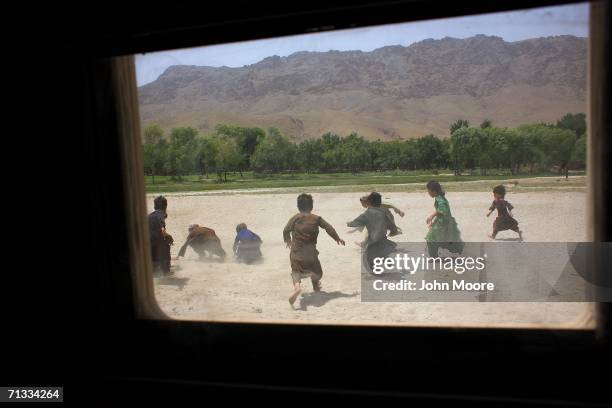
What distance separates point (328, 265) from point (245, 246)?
1.16 m

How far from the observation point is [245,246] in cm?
538

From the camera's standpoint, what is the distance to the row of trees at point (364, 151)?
482cm

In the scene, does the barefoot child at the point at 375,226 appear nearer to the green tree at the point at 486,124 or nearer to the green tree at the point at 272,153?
the green tree at the point at 272,153

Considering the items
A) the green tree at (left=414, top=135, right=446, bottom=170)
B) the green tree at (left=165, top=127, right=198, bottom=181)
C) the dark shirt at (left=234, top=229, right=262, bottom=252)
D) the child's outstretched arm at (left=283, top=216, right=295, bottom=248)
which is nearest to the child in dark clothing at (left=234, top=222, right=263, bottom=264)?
the dark shirt at (left=234, top=229, right=262, bottom=252)

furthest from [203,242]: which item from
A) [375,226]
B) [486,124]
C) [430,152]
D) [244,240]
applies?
[486,124]

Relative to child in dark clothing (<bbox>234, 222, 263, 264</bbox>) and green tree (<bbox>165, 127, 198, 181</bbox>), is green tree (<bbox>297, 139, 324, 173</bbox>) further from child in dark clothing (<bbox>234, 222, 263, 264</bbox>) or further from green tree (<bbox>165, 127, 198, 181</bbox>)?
green tree (<bbox>165, 127, 198, 181</bbox>)

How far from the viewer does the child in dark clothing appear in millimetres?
5281

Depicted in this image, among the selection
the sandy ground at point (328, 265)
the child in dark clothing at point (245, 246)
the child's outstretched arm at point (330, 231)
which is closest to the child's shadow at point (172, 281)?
the sandy ground at point (328, 265)

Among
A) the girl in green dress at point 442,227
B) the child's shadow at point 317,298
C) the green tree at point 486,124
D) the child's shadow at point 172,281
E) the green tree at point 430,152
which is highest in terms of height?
the green tree at point 486,124

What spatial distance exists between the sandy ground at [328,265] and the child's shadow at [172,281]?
1cm

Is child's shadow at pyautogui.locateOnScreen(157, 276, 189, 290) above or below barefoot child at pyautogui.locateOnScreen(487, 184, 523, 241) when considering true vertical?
below

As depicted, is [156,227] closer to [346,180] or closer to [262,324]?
[262,324]

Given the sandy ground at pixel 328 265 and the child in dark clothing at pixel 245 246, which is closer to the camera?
the sandy ground at pixel 328 265

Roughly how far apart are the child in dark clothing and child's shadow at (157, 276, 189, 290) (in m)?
1.12
